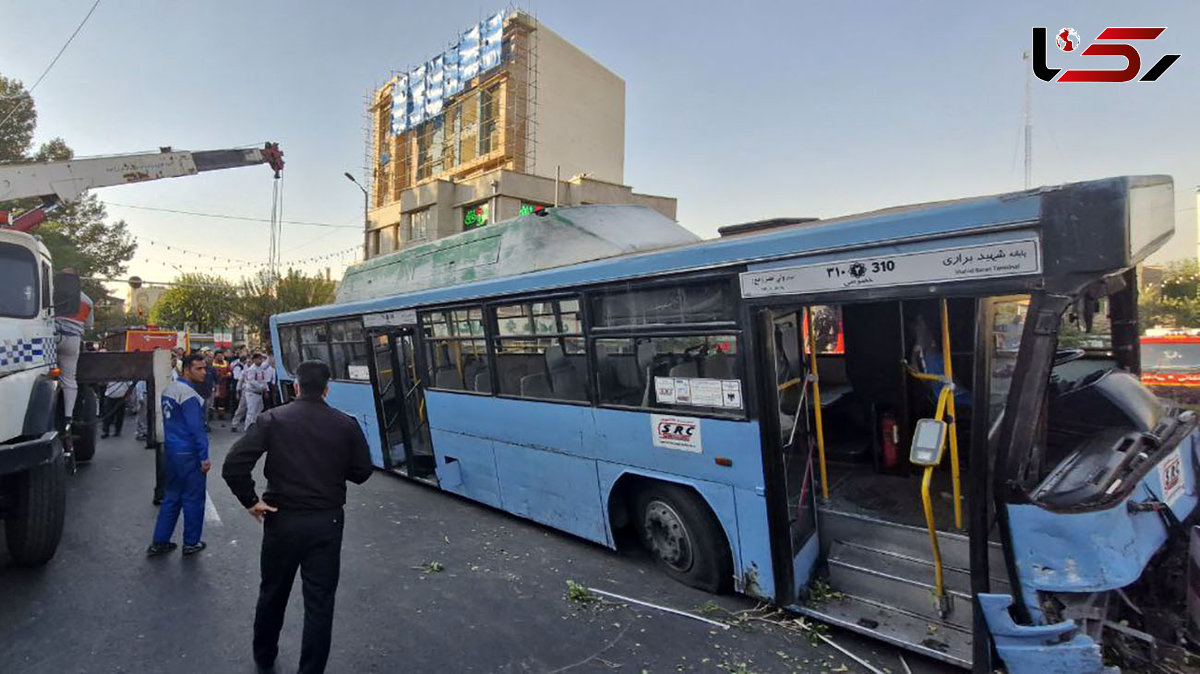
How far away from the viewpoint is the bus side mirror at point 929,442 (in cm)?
314

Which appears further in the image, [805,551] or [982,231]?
[805,551]

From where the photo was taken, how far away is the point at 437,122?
37250mm

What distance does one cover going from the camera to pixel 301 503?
3.16 m

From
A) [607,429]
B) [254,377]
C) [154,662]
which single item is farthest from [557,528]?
[254,377]

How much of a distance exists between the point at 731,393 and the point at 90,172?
35.1 feet

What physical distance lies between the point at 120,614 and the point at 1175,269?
151 feet

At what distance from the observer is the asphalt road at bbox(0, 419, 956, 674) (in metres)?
3.57

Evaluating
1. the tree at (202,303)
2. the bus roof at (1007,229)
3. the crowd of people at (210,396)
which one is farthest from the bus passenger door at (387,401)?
the tree at (202,303)

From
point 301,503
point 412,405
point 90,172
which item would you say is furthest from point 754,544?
point 90,172

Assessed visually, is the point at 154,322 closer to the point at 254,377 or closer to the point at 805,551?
the point at 254,377

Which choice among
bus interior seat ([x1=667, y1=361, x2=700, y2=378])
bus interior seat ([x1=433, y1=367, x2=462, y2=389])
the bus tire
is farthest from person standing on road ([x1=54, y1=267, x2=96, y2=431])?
bus interior seat ([x1=667, y1=361, x2=700, y2=378])

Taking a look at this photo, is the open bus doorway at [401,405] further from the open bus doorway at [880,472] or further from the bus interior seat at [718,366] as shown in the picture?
the open bus doorway at [880,472]

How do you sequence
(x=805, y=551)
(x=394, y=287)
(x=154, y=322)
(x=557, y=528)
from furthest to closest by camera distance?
(x=154, y=322) < (x=394, y=287) < (x=557, y=528) < (x=805, y=551)

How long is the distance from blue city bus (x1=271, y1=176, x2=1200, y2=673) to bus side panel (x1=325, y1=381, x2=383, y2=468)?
1.75 meters
